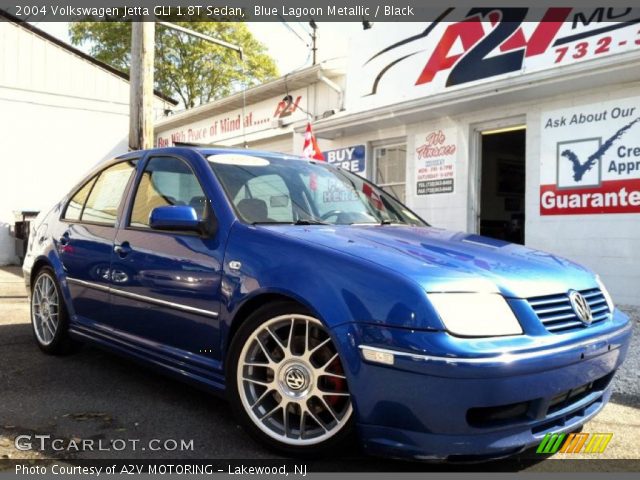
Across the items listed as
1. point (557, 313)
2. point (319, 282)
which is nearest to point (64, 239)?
point (319, 282)

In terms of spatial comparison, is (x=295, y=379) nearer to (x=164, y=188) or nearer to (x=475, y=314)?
(x=475, y=314)

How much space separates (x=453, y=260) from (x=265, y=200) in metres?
1.24

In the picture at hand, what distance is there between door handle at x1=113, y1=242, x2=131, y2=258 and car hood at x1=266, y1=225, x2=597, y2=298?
1.11 m

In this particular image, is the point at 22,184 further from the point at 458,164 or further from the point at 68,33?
the point at 68,33

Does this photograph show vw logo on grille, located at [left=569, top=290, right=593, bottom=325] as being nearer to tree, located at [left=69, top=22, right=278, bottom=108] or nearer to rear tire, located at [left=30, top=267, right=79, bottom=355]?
rear tire, located at [left=30, top=267, right=79, bottom=355]

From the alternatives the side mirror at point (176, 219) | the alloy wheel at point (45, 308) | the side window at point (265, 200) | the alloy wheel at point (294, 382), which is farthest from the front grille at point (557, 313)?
the alloy wheel at point (45, 308)

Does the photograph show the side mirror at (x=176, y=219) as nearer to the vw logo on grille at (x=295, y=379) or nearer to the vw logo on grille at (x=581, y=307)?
the vw logo on grille at (x=295, y=379)

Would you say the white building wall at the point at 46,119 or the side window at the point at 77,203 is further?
the white building wall at the point at 46,119

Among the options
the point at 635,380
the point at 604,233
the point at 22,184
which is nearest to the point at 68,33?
the point at 22,184

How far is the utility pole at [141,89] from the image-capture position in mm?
8125

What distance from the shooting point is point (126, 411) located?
132 inches

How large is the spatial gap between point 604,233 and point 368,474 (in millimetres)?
5806

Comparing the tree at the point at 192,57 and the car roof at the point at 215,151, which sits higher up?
the tree at the point at 192,57

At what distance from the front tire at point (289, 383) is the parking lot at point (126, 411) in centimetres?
17
